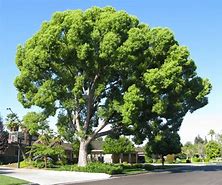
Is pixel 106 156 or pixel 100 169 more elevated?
pixel 106 156

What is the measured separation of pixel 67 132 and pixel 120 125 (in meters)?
5.46

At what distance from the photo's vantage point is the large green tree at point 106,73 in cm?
3438

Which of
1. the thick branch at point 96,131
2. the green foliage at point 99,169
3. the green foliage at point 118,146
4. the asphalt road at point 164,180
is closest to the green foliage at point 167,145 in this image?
the green foliage at point 118,146

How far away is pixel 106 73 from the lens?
37.7 metres

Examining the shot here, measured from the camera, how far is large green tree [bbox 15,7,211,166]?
34375 millimetres

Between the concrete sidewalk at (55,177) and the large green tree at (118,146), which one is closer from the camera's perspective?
the concrete sidewalk at (55,177)

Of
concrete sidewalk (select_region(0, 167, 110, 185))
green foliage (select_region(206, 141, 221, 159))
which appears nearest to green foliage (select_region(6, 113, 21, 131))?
concrete sidewalk (select_region(0, 167, 110, 185))

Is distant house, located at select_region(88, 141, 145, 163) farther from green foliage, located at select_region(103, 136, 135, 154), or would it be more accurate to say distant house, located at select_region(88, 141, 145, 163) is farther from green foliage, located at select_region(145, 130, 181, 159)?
green foliage, located at select_region(145, 130, 181, 159)

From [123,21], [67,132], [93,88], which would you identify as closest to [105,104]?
[93,88]

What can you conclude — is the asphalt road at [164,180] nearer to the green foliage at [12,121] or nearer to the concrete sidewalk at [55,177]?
the concrete sidewalk at [55,177]

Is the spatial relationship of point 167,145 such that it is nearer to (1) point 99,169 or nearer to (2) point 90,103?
(2) point 90,103

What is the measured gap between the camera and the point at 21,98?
127ft

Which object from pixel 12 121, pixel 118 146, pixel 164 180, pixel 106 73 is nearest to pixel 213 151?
pixel 118 146

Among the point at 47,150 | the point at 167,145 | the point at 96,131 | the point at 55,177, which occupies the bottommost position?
the point at 55,177
